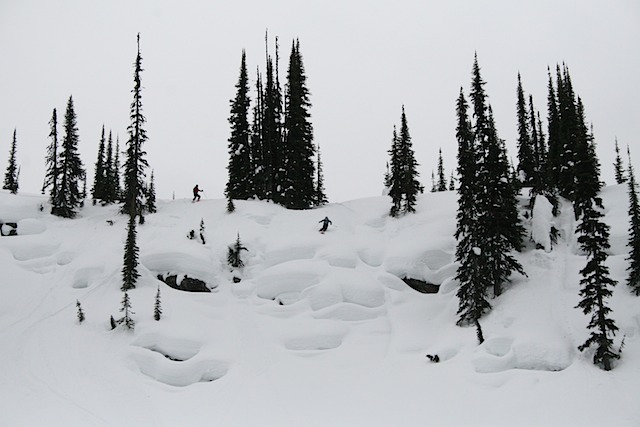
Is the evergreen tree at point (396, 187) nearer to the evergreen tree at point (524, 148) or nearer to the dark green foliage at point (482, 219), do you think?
the dark green foliage at point (482, 219)

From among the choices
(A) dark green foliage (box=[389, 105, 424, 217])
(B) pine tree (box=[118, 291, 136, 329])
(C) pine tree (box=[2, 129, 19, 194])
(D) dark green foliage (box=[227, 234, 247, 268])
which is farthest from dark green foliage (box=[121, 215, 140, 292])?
(C) pine tree (box=[2, 129, 19, 194])

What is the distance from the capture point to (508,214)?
2500cm

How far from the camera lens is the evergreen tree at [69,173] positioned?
34219 mm

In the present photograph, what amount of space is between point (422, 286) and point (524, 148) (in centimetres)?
2556

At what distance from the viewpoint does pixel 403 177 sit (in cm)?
3472

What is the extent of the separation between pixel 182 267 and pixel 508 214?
1928 centimetres

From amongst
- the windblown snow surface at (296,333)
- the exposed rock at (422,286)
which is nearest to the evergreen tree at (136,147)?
the windblown snow surface at (296,333)

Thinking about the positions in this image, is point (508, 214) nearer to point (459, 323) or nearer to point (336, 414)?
point (459, 323)

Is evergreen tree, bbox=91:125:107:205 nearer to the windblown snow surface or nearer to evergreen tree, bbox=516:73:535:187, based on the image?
the windblown snow surface

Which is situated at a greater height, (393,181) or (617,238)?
(393,181)

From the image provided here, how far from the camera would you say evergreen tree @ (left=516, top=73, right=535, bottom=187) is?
4234cm

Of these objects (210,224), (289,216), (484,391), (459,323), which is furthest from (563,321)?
(210,224)

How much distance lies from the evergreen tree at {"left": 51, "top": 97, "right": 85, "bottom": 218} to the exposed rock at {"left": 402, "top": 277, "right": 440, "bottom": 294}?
2670 cm

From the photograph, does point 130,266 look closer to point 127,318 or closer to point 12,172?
point 127,318
